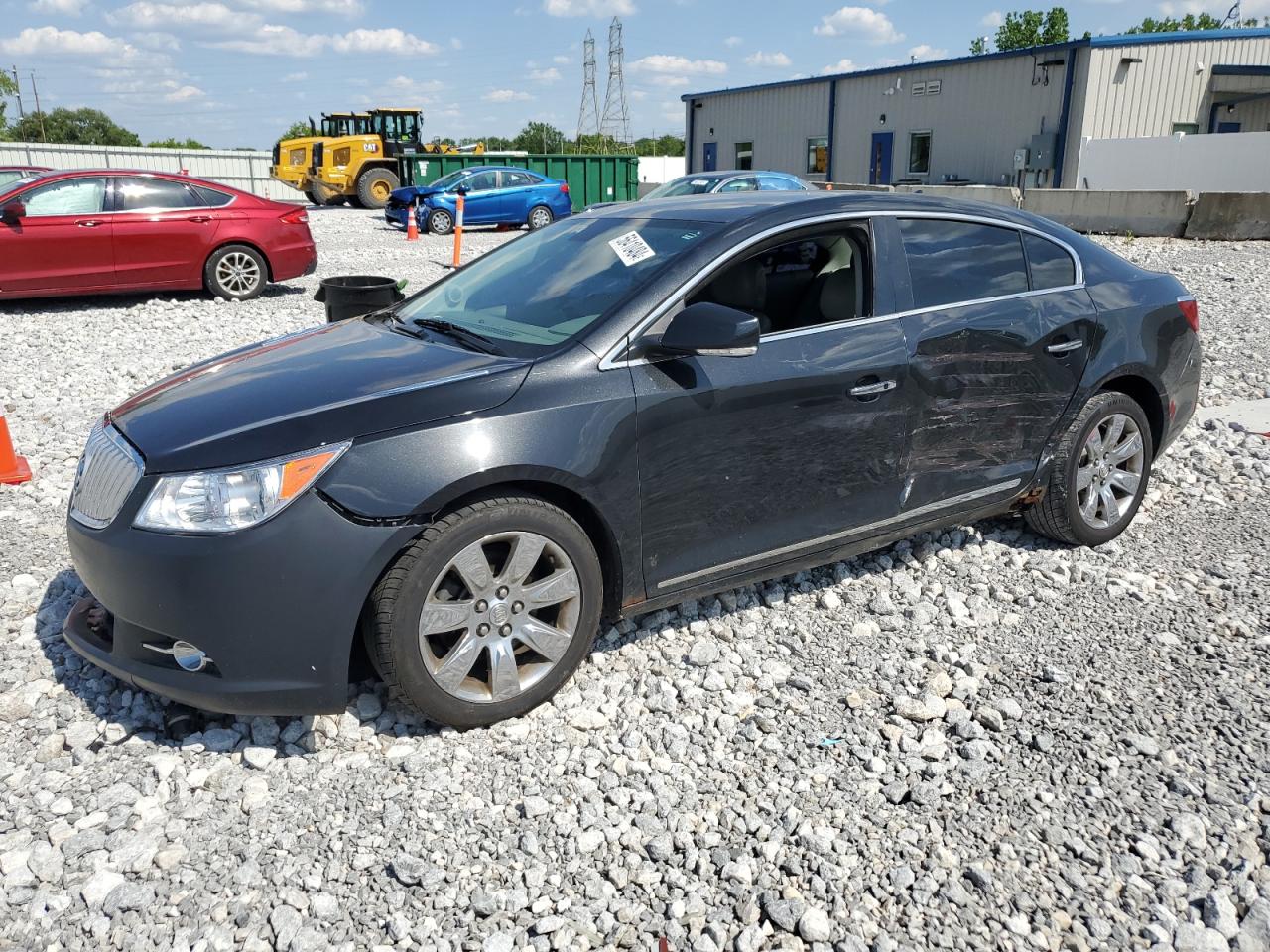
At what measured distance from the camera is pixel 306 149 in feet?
102

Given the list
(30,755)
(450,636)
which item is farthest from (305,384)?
(30,755)

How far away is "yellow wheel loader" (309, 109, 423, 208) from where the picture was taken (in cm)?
2967

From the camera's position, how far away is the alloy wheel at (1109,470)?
4.69 meters

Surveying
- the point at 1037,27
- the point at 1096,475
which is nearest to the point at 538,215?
the point at 1096,475

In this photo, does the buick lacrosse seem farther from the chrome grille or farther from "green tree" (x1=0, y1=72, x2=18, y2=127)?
"green tree" (x1=0, y1=72, x2=18, y2=127)

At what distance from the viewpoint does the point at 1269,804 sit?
2.96 m

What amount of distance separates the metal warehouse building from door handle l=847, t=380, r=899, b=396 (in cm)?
2697

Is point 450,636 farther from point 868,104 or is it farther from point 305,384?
point 868,104

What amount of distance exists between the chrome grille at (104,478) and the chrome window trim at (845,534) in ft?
5.64

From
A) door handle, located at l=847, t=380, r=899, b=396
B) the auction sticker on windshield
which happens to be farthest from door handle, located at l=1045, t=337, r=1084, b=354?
the auction sticker on windshield

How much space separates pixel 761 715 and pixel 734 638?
57 cm

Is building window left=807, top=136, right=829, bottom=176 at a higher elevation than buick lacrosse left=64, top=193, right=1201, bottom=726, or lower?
higher

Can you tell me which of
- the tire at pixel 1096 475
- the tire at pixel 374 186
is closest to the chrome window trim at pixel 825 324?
the tire at pixel 1096 475

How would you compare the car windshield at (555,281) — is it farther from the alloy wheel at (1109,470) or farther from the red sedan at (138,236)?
the red sedan at (138,236)
